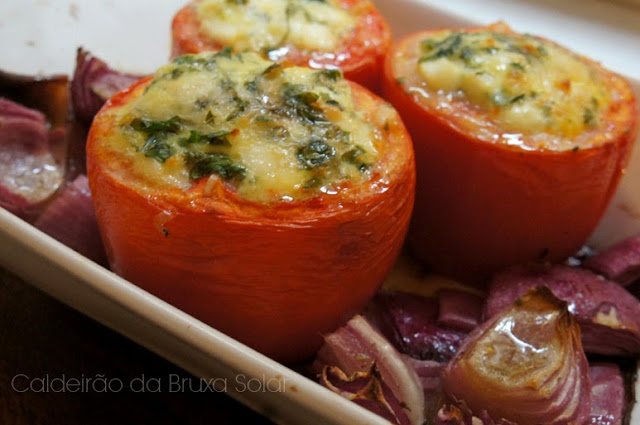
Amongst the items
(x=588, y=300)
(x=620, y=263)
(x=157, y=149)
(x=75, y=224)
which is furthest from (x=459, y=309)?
(x=75, y=224)

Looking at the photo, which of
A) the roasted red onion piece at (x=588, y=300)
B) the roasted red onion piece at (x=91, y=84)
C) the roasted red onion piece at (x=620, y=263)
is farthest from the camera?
the roasted red onion piece at (x=91, y=84)

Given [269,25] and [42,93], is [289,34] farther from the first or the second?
[42,93]

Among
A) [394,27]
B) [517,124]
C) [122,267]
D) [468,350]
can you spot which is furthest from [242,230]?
[394,27]

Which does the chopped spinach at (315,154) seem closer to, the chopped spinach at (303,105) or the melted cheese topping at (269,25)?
the chopped spinach at (303,105)

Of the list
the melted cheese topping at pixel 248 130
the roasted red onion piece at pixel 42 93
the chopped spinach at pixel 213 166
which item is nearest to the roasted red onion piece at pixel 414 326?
the melted cheese topping at pixel 248 130

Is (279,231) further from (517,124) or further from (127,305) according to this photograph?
(517,124)

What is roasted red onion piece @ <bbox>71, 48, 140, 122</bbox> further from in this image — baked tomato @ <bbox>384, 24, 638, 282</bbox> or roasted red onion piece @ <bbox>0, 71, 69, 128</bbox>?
baked tomato @ <bbox>384, 24, 638, 282</bbox>
